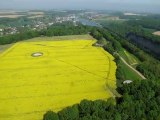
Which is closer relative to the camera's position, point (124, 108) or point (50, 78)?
point (124, 108)

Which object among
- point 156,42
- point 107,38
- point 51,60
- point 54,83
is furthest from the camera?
point 156,42

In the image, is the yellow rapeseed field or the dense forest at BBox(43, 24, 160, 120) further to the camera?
the yellow rapeseed field

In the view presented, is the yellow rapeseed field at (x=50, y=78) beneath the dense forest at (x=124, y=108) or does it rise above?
beneath

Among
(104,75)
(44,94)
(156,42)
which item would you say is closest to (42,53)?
(104,75)

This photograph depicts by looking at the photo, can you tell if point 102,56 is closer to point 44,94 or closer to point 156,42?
point 44,94

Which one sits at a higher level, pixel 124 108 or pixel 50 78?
pixel 124 108

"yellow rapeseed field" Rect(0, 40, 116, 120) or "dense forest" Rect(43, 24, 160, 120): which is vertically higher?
"dense forest" Rect(43, 24, 160, 120)

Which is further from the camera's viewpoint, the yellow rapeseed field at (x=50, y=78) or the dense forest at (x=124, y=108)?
the yellow rapeseed field at (x=50, y=78)

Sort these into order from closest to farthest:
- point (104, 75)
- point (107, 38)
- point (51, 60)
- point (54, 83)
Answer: point (54, 83)
point (104, 75)
point (51, 60)
point (107, 38)
